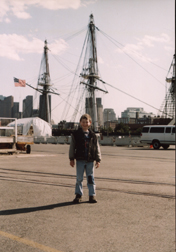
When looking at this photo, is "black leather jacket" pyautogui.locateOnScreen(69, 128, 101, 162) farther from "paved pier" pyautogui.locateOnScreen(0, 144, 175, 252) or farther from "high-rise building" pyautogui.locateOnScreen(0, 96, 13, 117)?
"paved pier" pyautogui.locateOnScreen(0, 144, 175, 252)

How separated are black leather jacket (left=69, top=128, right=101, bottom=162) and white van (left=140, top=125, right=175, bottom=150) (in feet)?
100

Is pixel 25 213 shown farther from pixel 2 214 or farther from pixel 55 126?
pixel 55 126

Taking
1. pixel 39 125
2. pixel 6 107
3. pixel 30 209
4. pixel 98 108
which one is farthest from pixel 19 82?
pixel 30 209

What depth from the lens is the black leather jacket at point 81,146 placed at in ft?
8.08

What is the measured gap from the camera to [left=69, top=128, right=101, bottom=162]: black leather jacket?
2463mm

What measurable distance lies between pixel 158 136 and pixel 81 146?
1318 inches

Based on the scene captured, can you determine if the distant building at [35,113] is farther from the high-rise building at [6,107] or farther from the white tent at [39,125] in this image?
the high-rise building at [6,107]

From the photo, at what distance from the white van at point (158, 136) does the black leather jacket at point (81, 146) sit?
100 ft

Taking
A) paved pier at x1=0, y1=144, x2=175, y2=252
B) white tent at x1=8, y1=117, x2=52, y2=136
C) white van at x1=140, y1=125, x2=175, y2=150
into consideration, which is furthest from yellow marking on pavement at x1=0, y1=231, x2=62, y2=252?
white van at x1=140, y1=125, x2=175, y2=150

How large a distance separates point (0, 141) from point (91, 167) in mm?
1084

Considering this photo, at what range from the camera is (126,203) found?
6027 millimetres

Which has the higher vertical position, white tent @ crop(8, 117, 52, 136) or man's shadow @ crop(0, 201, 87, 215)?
white tent @ crop(8, 117, 52, 136)

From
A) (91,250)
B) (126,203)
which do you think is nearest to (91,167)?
(91,250)

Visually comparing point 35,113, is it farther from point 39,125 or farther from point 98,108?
point 39,125
